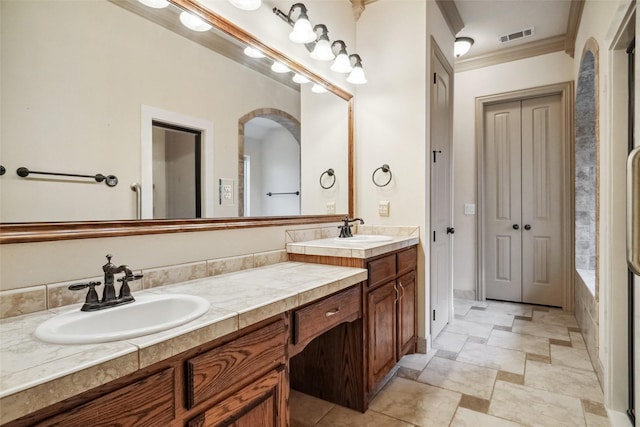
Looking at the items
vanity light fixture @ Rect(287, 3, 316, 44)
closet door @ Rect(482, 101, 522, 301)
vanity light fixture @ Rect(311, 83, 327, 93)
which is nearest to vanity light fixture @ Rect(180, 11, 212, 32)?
vanity light fixture @ Rect(287, 3, 316, 44)

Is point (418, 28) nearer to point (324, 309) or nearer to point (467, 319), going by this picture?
point (324, 309)

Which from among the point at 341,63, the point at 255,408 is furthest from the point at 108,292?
the point at 341,63

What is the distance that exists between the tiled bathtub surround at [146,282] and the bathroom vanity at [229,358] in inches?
1.7

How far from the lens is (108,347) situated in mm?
724

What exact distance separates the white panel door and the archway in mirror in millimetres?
1129

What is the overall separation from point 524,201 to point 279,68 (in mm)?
3111

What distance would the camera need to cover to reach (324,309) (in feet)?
4.65

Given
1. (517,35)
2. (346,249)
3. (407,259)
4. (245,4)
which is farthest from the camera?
(517,35)

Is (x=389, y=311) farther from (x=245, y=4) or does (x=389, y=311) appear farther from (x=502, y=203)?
(x=502, y=203)

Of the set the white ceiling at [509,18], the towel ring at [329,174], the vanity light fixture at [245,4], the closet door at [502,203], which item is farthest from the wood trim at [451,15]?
the vanity light fixture at [245,4]

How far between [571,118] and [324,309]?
3467 mm

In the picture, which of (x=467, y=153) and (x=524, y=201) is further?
A: (x=467, y=153)

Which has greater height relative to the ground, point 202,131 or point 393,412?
point 202,131

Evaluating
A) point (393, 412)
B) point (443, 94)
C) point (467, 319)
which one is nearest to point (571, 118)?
point (443, 94)
